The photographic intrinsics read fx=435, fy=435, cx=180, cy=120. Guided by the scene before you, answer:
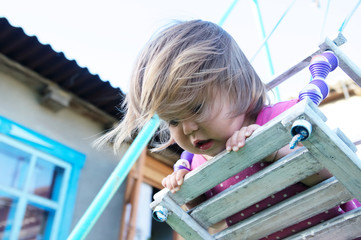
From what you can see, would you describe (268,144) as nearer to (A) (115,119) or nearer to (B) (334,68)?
(B) (334,68)

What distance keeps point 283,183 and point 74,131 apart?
3815mm

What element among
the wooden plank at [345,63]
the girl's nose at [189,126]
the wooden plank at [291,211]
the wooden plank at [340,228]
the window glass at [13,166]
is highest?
the window glass at [13,166]

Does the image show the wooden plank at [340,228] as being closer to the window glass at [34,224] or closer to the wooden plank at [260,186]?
the wooden plank at [260,186]

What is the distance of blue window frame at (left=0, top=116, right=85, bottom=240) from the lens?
399 cm

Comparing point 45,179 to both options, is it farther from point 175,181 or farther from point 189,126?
point 189,126

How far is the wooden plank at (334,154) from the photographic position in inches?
47.6

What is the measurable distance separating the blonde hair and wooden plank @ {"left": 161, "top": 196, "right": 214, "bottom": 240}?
31cm

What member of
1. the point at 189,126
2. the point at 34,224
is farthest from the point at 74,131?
the point at 189,126

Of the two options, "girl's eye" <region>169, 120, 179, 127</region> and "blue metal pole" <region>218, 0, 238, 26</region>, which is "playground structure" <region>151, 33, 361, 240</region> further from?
"blue metal pole" <region>218, 0, 238, 26</region>

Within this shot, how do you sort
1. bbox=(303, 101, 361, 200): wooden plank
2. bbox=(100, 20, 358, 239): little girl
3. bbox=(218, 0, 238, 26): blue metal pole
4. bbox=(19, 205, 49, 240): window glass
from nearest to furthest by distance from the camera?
bbox=(303, 101, 361, 200): wooden plank < bbox=(100, 20, 358, 239): little girl < bbox=(218, 0, 238, 26): blue metal pole < bbox=(19, 205, 49, 240): window glass

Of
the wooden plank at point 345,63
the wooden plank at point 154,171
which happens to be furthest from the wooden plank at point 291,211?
the wooden plank at point 154,171

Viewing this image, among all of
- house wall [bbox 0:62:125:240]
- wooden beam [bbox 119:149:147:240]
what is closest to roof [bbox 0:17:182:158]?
house wall [bbox 0:62:125:240]

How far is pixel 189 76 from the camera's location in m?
1.49

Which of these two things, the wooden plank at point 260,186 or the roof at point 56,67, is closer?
the wooden plank at point 260,186
